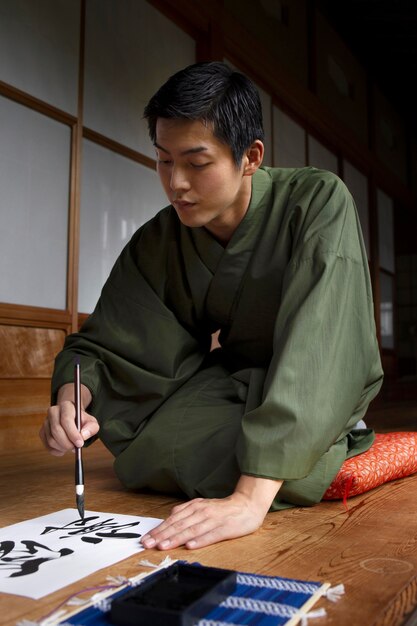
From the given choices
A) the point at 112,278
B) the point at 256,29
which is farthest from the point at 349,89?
the point at 112,278

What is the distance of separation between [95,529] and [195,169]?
33.4 inches

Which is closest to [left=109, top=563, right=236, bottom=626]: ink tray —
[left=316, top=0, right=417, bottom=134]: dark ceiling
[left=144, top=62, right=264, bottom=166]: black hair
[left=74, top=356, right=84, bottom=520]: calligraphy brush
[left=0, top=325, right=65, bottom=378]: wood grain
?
[left=74, top=356, right=84, bottom=520]: calligraphy brush

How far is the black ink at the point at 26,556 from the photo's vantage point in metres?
1.14

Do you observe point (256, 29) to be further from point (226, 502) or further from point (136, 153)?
point (226, 502)

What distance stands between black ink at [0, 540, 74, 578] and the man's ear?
1040 millimetres

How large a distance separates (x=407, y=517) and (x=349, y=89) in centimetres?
660

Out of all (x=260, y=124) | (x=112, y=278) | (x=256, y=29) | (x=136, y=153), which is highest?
(x=256, y=29)

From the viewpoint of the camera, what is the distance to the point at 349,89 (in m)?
7.46

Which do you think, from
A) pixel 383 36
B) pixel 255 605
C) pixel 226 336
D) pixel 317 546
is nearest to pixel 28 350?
pixel 226 336

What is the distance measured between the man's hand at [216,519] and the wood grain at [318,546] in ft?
0.07

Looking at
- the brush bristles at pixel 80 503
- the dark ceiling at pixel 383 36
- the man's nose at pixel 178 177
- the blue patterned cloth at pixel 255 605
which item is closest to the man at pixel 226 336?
the man's nose at pixel 178 177

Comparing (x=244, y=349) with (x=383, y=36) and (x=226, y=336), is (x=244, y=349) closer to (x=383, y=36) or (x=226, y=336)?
(x=226, y=336)

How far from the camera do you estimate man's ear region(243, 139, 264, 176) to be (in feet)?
5.74

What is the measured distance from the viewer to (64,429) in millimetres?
1555
